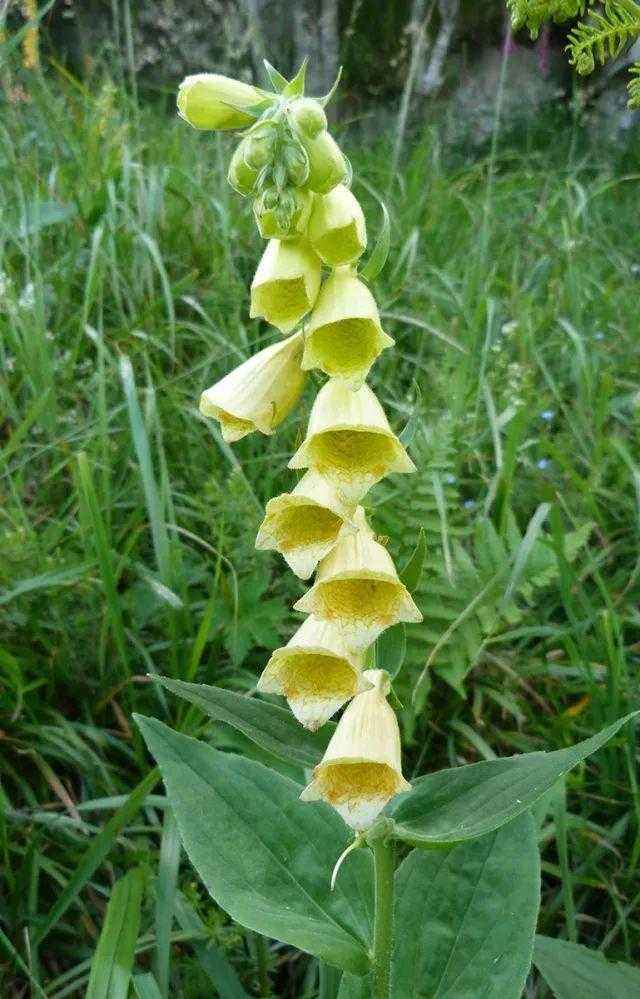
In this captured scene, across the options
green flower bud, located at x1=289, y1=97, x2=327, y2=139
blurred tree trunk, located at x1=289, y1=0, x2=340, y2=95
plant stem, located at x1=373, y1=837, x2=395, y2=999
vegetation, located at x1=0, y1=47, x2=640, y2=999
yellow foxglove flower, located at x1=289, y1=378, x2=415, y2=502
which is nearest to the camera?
green flower bud, located at x1=289, y1=97, x2=327, y2=139

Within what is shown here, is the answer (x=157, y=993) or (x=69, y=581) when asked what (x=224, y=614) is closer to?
(x=69, y=581)

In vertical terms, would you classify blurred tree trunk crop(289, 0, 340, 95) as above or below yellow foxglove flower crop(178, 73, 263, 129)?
below

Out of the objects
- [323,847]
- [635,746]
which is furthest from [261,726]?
[635,746]


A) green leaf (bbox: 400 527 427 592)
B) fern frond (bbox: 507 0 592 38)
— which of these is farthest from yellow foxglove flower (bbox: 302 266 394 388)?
fern frond (bbox: 507 0 592 38)

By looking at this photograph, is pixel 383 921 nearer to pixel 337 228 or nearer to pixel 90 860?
pixel 90 860

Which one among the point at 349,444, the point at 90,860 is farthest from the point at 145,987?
the point at 349,444

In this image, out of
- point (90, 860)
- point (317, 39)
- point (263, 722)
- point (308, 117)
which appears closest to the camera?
point (308, 117)

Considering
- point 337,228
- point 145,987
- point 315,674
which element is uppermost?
point 337,228

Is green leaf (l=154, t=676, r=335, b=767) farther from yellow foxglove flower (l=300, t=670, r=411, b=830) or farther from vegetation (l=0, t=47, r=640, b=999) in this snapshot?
vegetation (l=0, t=47, r=640, b=999)
